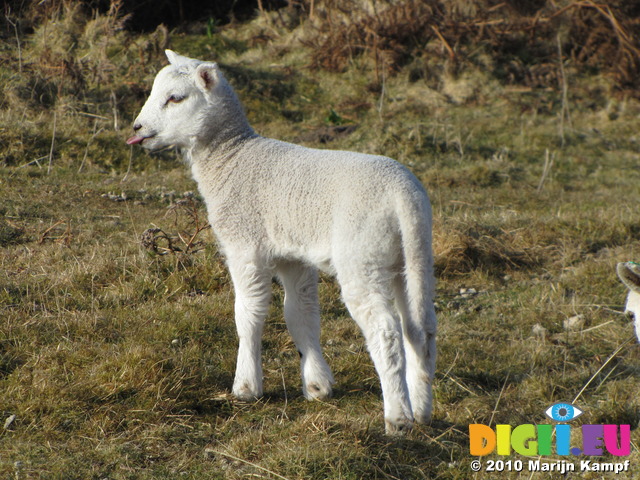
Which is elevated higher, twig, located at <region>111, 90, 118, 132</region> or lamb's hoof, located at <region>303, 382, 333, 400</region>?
twig, located at <region>111, 90, 118, 132</region>

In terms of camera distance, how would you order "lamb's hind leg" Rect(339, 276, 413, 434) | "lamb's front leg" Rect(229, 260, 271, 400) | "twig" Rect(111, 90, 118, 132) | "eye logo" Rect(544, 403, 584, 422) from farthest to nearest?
1. "twig" Rect(111, 90, 118, 132)
2. "lamb's front leg" Rect(229, 260, 271, 400)
3. "eye logo" Rect(544, 403, 584, 422)
4. "lamb's hind leg" Rect(339, 276, 413, 434)

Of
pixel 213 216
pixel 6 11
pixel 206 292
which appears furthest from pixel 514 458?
pixel 6 11

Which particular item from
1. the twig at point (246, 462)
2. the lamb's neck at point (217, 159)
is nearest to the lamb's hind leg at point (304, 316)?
the lamb's neck at point (217, 159)

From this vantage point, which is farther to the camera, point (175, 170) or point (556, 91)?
point (556, 91)

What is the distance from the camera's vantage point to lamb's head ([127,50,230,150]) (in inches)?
171

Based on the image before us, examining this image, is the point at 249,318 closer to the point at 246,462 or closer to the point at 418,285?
the point at 246,462

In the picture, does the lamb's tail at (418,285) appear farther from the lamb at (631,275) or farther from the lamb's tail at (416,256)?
the lamb at (631,275)

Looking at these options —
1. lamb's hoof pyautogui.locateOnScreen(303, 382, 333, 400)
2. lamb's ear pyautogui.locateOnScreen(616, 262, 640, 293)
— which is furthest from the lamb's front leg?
lamb's ear pyautogui.locateOnScreen(616, 262, 640, 293)

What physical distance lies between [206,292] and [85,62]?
18.9 feet

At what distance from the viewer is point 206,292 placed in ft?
18.5

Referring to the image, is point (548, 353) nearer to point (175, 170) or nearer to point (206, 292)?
point (206, 292)
